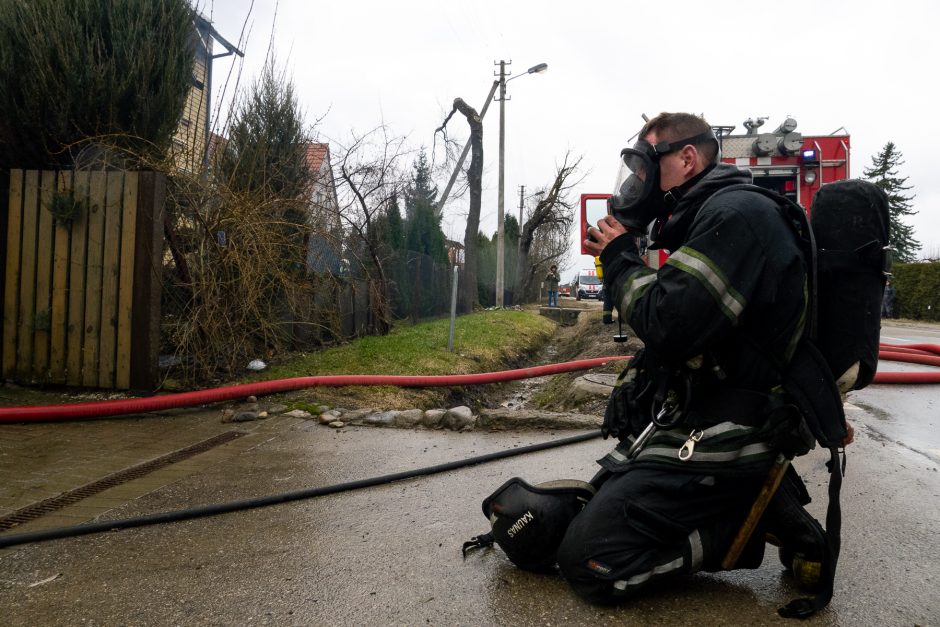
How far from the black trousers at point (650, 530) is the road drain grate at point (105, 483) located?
2435 mm

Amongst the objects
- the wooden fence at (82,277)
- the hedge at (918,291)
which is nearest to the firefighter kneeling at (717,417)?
the wooden fence at (82,277)

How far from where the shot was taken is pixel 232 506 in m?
3.03

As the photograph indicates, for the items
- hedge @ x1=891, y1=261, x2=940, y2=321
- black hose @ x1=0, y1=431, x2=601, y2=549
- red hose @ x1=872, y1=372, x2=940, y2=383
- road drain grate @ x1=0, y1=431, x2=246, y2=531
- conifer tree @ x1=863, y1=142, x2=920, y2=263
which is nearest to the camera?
black hose @ x1=0, y1=431, x2=601, y2=549

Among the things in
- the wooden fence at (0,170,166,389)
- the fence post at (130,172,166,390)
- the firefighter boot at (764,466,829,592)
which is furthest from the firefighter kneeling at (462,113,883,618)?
the wooden fence at (0,170,166,389)

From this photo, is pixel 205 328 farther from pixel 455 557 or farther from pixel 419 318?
pixel 419 318

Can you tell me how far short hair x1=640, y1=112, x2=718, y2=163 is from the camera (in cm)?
244

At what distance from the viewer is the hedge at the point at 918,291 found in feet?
76.6

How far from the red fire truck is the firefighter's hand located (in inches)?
253

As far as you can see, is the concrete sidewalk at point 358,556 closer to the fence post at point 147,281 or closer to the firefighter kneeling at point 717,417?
the firefighter kneeling at point 717,417

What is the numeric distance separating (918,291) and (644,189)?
26584 millimetres

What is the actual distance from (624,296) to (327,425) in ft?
10.9

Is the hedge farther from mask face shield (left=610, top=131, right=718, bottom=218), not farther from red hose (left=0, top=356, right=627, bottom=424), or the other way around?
mask face shield (left=610, top=131, right=718, bottom=218)

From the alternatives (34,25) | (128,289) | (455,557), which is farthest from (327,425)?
(34,25)

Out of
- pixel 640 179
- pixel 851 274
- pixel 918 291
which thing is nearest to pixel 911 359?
pixel 851 274
